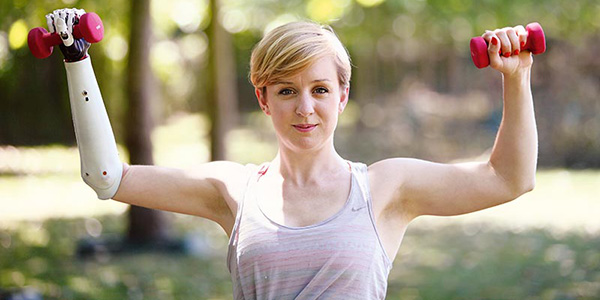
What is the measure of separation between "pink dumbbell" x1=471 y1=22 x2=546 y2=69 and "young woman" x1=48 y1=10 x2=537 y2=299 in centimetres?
3

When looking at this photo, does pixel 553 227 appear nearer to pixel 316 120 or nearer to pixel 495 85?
pixel 316 120

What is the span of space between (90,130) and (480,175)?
4.19ft

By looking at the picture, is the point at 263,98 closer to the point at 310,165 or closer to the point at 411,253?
the point at 310,165

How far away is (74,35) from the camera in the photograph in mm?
2537

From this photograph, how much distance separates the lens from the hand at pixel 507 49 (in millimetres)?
2383

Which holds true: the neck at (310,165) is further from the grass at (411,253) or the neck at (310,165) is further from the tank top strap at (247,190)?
the grass at (411,253)

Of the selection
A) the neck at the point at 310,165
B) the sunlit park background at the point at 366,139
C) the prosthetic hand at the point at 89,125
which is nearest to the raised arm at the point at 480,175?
the neck at the point at 310,165

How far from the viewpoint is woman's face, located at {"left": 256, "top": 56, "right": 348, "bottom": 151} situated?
2.48m

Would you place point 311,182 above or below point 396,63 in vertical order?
above

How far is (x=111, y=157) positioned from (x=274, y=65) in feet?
2.09

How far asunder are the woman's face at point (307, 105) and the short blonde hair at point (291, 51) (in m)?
0.03

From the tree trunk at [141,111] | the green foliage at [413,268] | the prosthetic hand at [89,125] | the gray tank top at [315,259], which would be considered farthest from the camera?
the tree trunk at [141,111]

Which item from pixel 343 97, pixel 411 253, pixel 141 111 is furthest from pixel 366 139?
pixel 343 97

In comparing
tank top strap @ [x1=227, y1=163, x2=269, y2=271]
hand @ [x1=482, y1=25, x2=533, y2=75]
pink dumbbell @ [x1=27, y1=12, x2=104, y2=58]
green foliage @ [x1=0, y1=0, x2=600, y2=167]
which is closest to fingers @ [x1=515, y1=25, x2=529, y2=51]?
hand @ [x1=482, y1=25, x2=533, y2=75]
